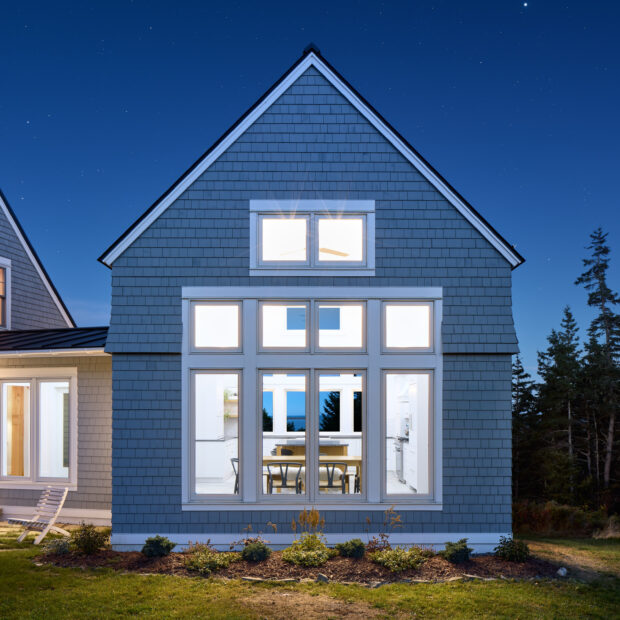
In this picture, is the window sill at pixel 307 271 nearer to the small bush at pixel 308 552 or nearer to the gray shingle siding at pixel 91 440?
the small bush at pixel 308 552

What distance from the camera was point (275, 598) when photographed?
652cm

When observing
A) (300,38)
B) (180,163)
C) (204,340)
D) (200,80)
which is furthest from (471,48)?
(180,163)

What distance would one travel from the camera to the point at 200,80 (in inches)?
1794

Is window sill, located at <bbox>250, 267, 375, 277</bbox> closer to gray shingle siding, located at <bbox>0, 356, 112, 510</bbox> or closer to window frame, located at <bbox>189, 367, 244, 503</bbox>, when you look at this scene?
window frame, located at <bbox>189, 367, 244, 503</bbox>

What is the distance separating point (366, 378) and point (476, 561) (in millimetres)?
3066

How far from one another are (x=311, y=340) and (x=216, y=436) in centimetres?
213

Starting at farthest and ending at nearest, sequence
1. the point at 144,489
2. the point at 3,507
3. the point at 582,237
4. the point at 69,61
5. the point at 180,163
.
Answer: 1. the point at 180,163
2. the point at 582,237
3. the point at 69,61
4. the point at 3,507
5. the point at 144,489

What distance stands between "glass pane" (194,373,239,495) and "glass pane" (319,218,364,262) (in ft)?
8.21

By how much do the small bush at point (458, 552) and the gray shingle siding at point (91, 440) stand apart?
6.43 meters

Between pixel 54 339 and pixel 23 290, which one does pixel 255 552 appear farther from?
pixel 23 290

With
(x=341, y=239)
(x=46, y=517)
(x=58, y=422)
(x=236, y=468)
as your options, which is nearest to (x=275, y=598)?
(x=236, y=468)

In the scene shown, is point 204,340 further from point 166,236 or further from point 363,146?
point 363,146

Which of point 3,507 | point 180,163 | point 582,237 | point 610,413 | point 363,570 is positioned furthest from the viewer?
point 180,163

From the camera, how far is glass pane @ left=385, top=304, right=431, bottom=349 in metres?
8.74
